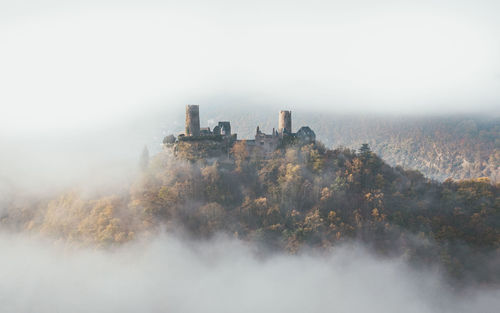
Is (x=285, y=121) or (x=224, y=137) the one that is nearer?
(x=224, y=137)

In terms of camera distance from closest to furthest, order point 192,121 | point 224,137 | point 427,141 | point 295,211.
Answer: point 192,121
point 224,137
point 295,211
point 427,141

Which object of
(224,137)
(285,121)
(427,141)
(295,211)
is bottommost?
(427,141)

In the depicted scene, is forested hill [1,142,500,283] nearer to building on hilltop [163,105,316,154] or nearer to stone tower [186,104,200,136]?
building on hilltop [163,105,316,154]

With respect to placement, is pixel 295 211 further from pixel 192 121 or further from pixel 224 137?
pixel 192 121

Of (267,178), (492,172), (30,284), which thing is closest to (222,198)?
(267,178)

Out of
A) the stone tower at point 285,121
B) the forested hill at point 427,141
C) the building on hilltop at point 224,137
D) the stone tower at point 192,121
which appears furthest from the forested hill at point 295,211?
the forested hill at point 427,141

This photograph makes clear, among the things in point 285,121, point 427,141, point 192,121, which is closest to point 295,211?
point 285,121
